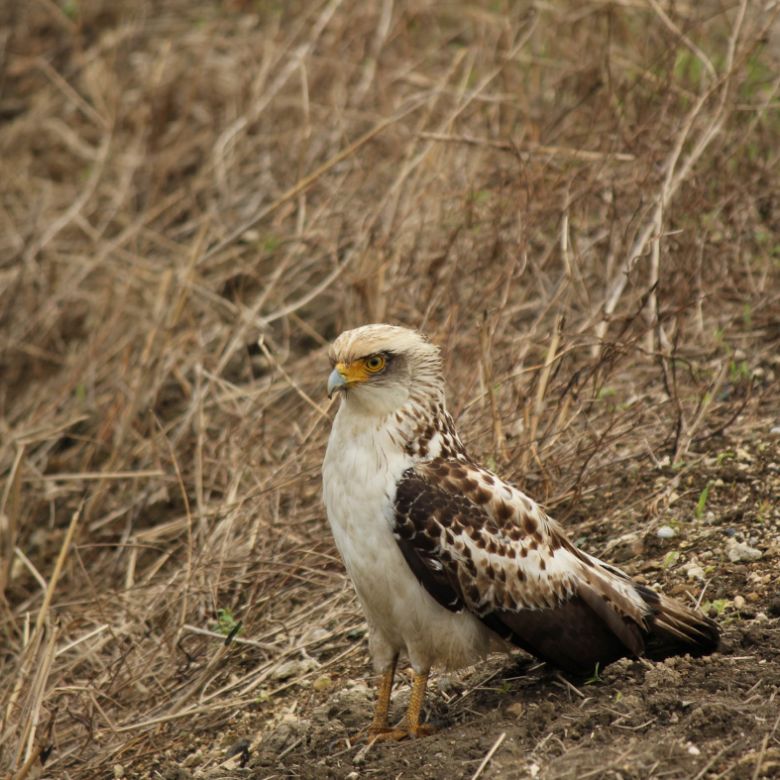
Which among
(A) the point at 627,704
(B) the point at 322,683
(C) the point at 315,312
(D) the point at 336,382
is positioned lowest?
(B) the point at 322,683

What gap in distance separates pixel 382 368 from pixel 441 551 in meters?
0.62

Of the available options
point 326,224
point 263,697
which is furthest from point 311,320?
point 263,697

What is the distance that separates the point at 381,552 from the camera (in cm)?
430

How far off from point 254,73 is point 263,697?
217 inches

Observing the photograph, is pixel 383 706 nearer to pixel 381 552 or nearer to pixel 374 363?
pixel 381 552

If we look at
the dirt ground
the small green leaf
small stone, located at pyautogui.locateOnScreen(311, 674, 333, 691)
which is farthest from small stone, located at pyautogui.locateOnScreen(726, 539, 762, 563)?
small stone, located at pyautogui.locateOnScreen(311, 674, 333, 691)

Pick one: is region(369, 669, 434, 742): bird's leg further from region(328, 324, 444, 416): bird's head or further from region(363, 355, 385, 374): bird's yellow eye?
region(363, 355, 385, 374): bird's yellow eye

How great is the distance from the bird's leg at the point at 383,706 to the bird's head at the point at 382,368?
0.87m

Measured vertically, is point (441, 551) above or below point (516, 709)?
above

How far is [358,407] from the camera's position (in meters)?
4.45

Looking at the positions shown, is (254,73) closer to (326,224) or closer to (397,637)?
(326,224)

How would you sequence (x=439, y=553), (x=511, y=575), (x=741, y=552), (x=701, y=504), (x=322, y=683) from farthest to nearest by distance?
(x=701, y=504) → (x=322, y=683) → (x=741, y=552) → (x=511, y=575) → (x=439, y=553)

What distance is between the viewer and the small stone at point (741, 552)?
5.08 meters

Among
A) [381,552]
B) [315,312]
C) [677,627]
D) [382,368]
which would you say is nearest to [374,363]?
[382,368]
